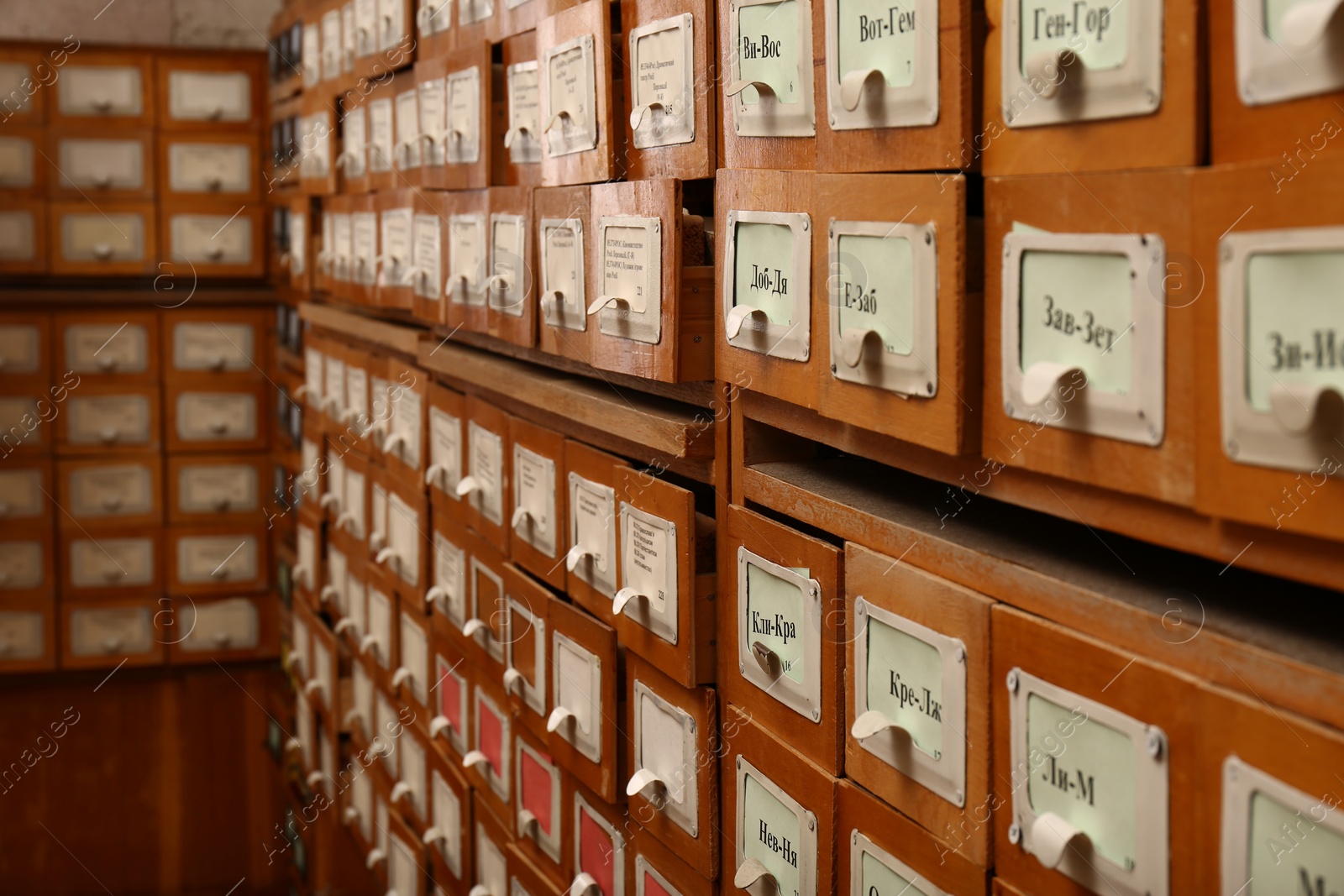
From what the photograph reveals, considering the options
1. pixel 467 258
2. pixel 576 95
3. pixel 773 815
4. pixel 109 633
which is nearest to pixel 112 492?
pixel 109 633

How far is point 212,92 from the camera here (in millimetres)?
4281

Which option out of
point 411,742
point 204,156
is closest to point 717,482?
point 411,742

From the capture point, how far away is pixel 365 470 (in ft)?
9.59

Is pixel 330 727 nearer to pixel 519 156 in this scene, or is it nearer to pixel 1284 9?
pixel 519 156

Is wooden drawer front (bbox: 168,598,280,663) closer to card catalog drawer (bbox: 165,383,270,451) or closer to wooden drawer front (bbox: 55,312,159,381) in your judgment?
card catalog drawer (bbox: 165,383,270,451)

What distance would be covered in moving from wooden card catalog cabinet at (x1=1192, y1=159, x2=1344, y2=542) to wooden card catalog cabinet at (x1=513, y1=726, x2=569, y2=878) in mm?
1327

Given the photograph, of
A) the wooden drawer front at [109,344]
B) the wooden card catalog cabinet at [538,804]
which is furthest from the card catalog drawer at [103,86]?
the wooden card catalog cabinet at [538,804]

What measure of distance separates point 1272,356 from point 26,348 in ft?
13.8

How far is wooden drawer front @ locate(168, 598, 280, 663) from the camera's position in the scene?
4430 mm

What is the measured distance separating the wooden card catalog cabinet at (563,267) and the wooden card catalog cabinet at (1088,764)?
865 mm

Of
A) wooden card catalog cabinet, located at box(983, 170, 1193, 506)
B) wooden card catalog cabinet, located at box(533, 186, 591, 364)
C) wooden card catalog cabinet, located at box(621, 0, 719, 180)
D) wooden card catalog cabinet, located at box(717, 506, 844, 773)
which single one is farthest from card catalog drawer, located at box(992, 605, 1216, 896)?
wooden card catalog cabinet, located at box(533, 186, 591, 364)

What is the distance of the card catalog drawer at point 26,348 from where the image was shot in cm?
417

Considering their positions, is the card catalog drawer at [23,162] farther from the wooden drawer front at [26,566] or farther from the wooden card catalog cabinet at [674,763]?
the wooden card catalog cabinet at [674,763]

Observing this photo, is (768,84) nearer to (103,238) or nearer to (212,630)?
(103,238)
